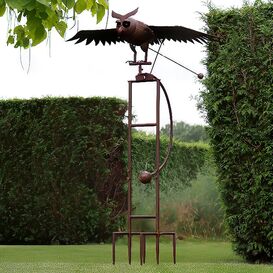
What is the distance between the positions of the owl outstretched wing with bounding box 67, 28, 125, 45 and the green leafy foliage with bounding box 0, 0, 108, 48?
2.02 metres

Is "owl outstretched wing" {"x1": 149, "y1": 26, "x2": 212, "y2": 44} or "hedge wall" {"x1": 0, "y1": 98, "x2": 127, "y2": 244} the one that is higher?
"owl outstretched wing" {"x1": 149, "y1": 26, "x2": 212, "y2": 44}

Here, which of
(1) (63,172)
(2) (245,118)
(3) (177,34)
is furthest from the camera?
(1) (63,172)

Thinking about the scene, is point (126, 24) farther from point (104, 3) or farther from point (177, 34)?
point (104, 3)

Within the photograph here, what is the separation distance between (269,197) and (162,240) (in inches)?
182

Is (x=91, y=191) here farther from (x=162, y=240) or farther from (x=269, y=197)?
(x=269, y=197)

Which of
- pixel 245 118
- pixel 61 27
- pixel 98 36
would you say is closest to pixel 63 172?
pixel 245 118

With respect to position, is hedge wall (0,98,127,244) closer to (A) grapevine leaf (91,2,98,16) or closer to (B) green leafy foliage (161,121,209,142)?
(A) grapevine leaf (91,2,98,16)

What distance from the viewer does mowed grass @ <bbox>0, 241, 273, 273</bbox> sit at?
644 centimetres

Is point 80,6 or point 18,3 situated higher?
point 80,6

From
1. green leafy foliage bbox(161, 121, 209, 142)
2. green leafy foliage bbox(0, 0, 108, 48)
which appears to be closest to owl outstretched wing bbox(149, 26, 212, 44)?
green leafy foliage bbox(0, 0, 108, 48)

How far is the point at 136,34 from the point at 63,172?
5123mm

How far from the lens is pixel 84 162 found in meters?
11.2

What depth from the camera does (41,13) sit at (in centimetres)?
380

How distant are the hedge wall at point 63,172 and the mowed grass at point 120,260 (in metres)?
0.70
